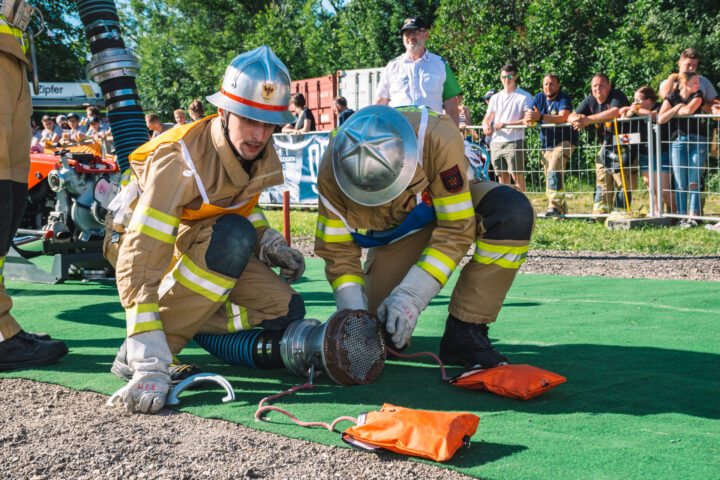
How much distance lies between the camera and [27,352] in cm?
354

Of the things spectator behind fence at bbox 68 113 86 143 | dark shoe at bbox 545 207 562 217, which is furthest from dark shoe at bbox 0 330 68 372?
spectator behind fence at bbox 68 113 86 143

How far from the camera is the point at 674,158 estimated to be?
8.26m

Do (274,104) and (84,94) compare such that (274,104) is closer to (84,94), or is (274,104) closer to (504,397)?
(504,397)

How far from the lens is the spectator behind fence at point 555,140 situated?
935cm

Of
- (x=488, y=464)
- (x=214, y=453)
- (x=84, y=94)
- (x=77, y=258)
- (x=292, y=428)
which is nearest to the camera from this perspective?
(x=488, y=464)

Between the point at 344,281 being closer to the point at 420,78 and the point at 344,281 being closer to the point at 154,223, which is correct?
the point at 154,223

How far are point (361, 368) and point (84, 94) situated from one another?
102 ft

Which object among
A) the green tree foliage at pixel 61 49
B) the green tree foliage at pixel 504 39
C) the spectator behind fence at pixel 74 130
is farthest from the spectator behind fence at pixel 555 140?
→ the green tree foliage at pixel 61 49

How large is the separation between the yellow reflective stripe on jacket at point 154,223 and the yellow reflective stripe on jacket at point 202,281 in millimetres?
236

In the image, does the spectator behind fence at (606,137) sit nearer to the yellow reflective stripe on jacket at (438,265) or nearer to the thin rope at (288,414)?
the yellow reflective stripe on jacket at (438,265)

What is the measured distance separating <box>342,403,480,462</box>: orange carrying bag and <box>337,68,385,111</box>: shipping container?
48.9 feet

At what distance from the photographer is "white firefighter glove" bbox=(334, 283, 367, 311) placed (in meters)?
3.26

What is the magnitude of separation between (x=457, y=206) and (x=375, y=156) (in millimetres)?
502

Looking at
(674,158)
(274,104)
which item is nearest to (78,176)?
(274,104)
